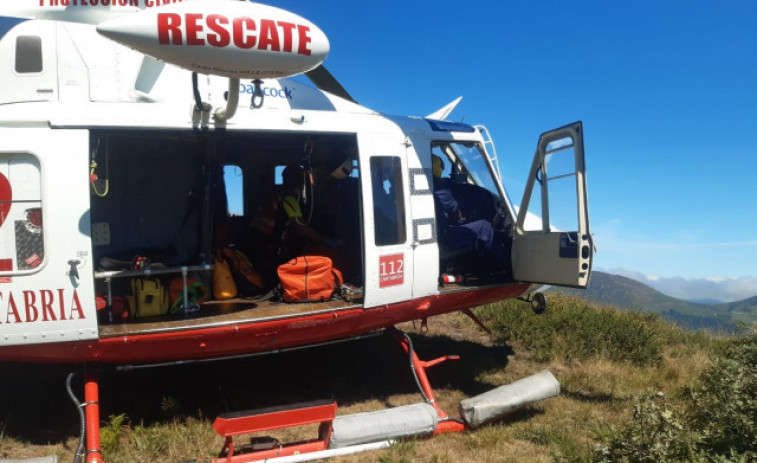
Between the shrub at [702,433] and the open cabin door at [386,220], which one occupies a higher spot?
the open cabin door at [386,220]

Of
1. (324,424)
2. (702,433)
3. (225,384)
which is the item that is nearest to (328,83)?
(225,384)

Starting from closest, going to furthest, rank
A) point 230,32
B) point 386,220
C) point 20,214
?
point 230,32 → point 20,214 → point 386,220

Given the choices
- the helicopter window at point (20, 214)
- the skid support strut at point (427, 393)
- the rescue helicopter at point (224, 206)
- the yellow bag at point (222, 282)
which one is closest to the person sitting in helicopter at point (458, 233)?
the rescue helicopter at point (224, 206)

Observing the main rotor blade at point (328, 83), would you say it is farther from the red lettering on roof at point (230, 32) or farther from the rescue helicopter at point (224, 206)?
the red lettering on roof at point (230, 32)

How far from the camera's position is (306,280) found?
16.7 ft

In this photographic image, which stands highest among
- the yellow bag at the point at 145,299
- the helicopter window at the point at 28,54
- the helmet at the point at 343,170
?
the helicopter window at the point at 28,54

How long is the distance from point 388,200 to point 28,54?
3399 millimetres

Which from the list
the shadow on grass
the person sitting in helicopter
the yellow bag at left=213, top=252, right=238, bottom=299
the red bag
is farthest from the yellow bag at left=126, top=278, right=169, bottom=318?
the person sitting in helicopter

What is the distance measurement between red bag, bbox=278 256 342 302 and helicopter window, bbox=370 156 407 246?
584mm

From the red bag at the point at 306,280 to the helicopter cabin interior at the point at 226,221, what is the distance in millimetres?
114

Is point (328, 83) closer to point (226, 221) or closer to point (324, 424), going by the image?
point (226, 221)

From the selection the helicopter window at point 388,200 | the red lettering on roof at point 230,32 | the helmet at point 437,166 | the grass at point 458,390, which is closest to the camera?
the red lettering on roof at point 230,32

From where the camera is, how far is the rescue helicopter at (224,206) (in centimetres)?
401

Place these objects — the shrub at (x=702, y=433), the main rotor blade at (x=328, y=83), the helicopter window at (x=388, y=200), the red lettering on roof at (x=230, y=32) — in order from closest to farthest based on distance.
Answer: the shrub at (x=702, y=433), the red lettering on roof at (x=230, y=32), the helicopter window at (x=388, y=200), the main rotor blade at (x=328, y=83)
